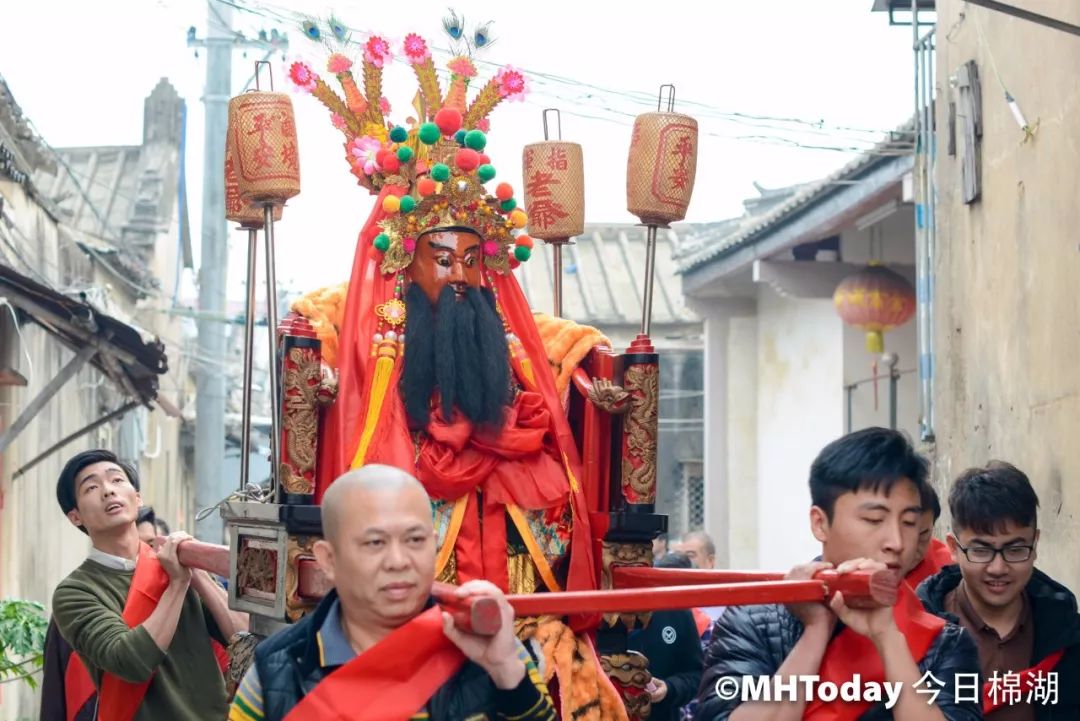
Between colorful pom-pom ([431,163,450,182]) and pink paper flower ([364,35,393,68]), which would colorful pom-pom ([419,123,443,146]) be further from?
pink paper flower ([364,35,393,68])

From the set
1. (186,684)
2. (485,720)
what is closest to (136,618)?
(186,684)

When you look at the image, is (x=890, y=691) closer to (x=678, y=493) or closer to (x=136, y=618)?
(x=136, y=618)

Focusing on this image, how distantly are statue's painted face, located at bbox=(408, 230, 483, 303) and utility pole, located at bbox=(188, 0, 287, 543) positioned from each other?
9.92 m

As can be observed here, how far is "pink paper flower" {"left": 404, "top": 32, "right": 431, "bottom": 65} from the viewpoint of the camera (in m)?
5.63

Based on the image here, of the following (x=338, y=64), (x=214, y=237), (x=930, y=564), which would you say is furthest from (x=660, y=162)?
(x=214, y=237)

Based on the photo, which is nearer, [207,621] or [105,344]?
[207,621]

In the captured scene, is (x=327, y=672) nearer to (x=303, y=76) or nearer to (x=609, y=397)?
(x=609, y=397)

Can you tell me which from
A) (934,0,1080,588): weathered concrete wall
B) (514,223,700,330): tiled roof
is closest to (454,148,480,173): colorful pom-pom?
(934,0,1080,588): weathered concrete wall

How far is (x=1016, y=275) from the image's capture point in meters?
8.45

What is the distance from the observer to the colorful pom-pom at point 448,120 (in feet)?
18.0

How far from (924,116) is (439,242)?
6.02m

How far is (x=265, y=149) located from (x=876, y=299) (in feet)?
27.2

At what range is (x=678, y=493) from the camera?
21.7m

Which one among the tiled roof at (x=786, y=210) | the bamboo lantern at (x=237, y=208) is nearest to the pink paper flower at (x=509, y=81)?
the bamboo lantern at (x=237, y=208)
